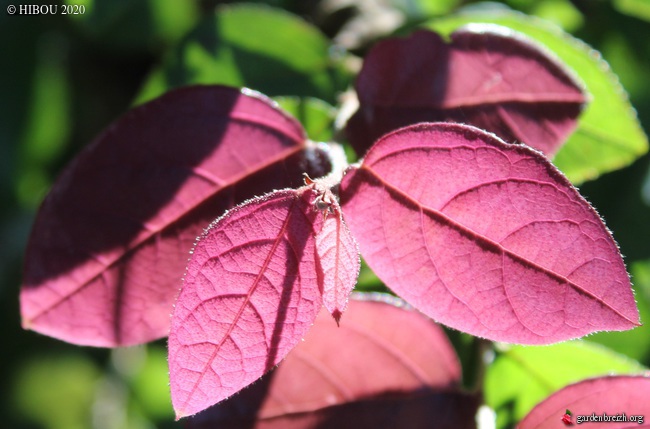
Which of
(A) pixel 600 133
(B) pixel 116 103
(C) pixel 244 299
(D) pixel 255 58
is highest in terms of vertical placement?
(B) pixel 116 103

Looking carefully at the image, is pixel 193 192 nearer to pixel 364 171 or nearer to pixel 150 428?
pixel 364 171

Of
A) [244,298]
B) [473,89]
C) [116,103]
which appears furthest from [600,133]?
[116,103]

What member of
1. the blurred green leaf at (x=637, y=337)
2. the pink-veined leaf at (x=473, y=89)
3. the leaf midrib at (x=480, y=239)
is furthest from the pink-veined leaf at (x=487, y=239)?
the blurred green leaf at (x=637, y=337)

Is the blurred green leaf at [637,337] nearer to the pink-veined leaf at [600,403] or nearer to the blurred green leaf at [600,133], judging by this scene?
the blurred green leaf at [600,133]

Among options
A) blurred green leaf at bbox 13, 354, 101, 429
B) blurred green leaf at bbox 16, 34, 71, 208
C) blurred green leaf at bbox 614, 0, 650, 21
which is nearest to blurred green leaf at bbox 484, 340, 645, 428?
blurred green leaf at bbox 614, 0, 650, 21

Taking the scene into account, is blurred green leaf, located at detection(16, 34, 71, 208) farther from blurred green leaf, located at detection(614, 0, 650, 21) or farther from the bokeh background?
blurred green leaf, located at detection(614, 0, 650, 21)

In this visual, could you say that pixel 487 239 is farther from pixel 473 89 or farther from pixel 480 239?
pixel 473 89
